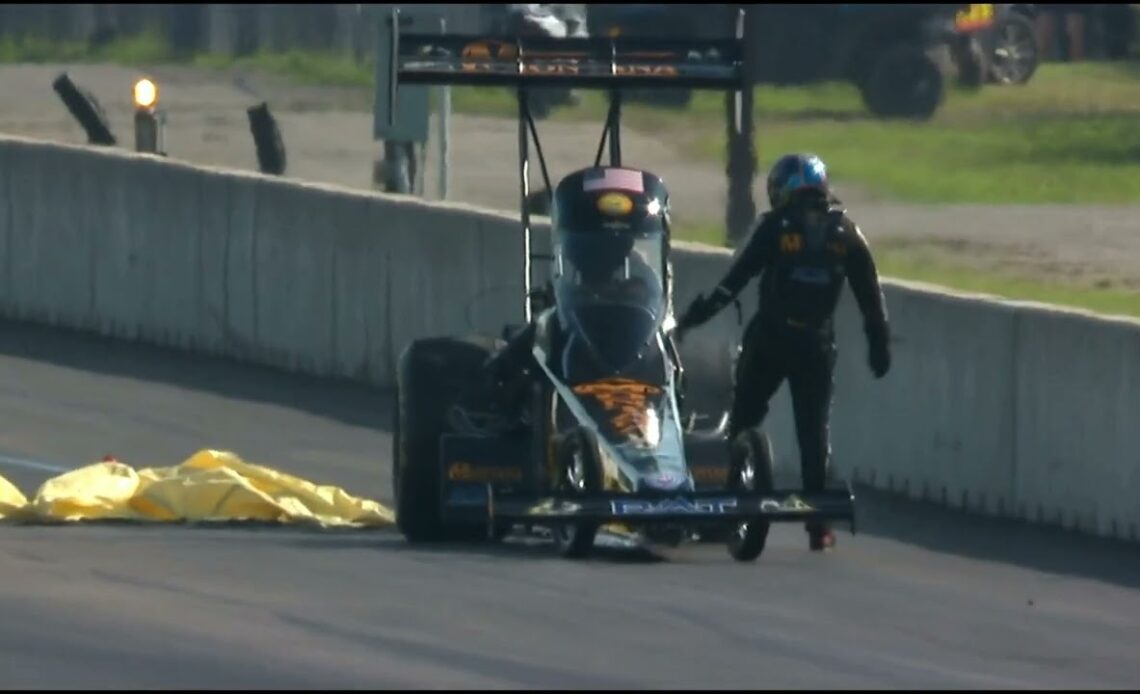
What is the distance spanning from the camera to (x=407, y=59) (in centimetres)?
1475

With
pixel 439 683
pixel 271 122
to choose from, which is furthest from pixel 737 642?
pixel 271 122

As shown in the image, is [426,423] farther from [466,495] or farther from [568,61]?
[568,61]

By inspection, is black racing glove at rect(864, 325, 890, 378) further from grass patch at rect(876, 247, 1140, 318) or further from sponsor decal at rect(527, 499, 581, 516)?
grass patch at rect(876, 247, 1140, 318)

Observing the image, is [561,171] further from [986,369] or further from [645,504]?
[645,504]

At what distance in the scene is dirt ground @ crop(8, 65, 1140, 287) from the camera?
30.0 meters

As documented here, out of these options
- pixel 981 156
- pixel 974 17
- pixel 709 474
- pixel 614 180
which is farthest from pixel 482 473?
pixel 974 17

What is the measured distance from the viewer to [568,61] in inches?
591

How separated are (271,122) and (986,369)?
10.7 m

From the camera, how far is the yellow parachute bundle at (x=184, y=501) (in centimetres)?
1509

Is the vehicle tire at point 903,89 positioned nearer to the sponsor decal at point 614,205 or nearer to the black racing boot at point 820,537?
the black racing boot at point 820,537

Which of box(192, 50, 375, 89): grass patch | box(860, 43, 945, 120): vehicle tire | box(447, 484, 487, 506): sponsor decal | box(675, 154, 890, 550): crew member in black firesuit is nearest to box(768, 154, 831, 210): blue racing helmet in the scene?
box(675, 154, 890, 550): crew member in black firesuit

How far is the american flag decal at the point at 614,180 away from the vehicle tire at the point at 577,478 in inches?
48.7

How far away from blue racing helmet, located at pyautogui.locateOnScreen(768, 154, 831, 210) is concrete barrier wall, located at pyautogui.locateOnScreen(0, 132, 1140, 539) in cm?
130

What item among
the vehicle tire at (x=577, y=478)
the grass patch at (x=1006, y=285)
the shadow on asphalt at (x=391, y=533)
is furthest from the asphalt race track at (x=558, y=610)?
the grass patch at (x=1006, y=285)
